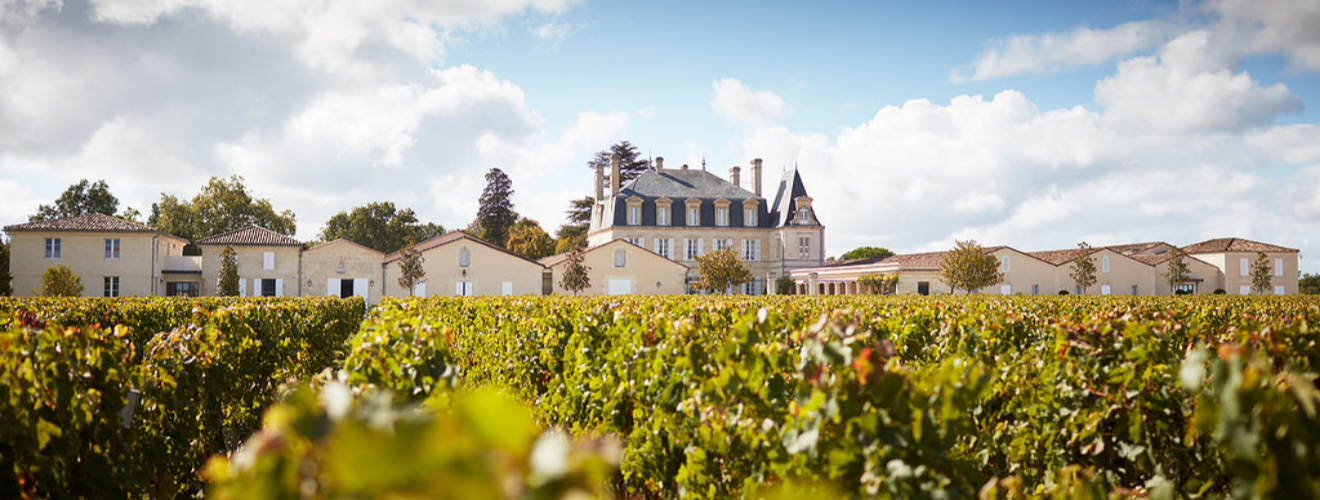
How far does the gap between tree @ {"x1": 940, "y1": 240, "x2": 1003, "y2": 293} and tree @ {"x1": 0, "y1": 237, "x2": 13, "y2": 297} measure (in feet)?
164

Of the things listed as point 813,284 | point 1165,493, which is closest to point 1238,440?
point 1165,493

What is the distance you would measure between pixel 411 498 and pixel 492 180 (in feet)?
250

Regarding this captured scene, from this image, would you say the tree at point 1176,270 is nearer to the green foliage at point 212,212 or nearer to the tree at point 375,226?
the tree at point 375,226

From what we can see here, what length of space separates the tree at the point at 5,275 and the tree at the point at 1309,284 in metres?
91.2

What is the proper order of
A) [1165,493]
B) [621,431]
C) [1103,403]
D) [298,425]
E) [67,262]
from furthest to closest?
[67,262], [621,431], [1103,403], [1165,493], [298,425]

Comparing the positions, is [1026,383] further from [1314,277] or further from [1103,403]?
[1314,277]

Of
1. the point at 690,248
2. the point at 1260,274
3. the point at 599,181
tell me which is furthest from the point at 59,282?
the point at 1260,274

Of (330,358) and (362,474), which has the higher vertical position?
(362,474)

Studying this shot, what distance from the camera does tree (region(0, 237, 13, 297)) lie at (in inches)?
1495

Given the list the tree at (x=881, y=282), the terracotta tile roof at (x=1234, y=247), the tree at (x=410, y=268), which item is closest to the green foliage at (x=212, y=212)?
the tree at (x=410, y=268)

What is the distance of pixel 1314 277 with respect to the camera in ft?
225

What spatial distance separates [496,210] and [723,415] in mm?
73197

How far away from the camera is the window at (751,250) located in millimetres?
57031

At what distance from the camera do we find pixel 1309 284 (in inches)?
2591
